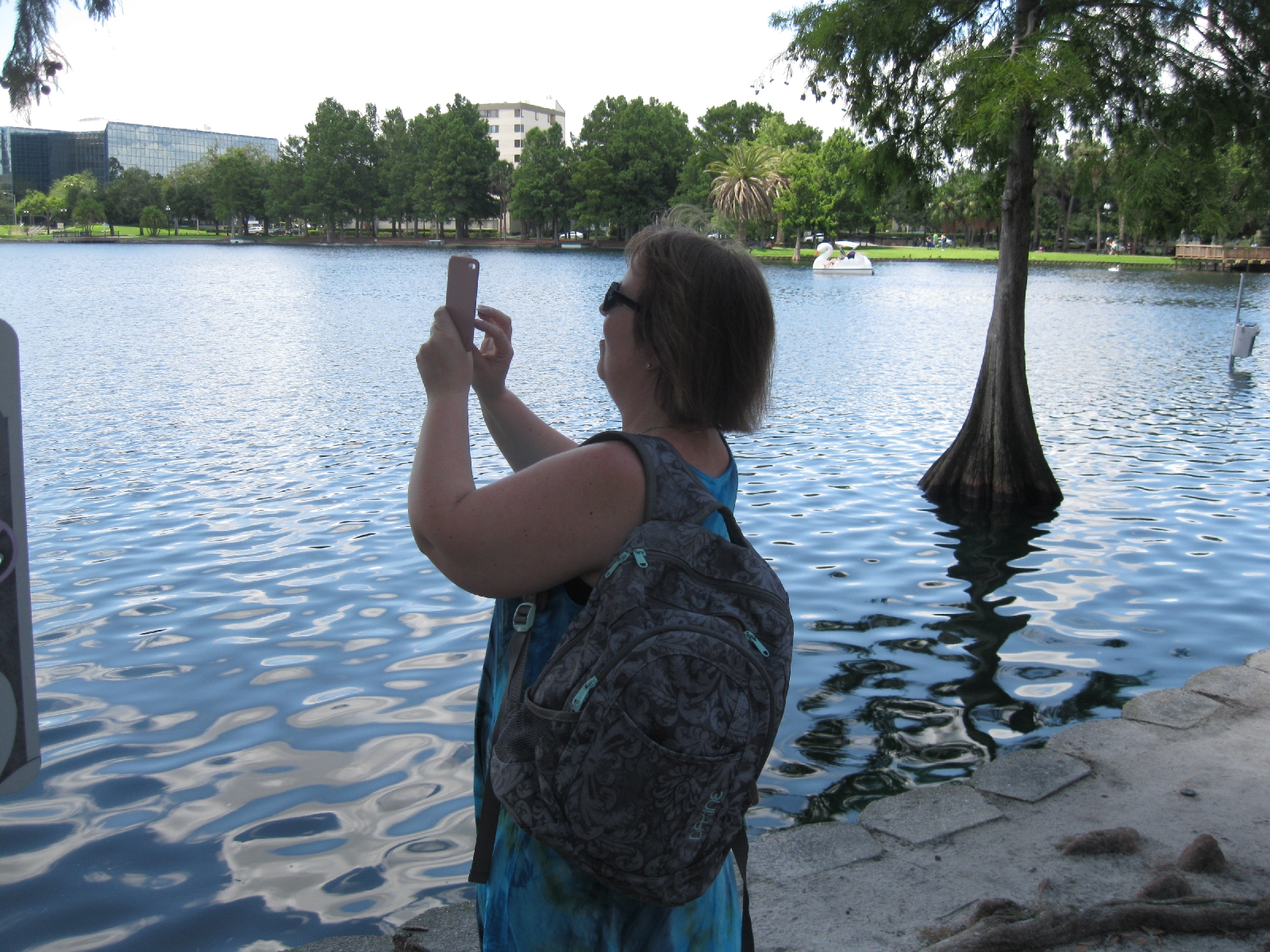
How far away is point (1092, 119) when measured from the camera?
347 inches

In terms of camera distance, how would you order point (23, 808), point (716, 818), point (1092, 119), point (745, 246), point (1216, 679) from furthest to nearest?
point (1092, 119), point (1216, 679), point (23, 808), point (745, 246), point (716, 818)

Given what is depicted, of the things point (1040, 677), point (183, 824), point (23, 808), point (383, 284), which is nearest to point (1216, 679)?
point (1040, 677)

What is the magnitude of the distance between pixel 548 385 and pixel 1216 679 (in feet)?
42.9

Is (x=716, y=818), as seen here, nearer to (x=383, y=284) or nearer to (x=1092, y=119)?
(x=1092, y=119)

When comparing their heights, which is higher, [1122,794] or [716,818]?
[716,818]

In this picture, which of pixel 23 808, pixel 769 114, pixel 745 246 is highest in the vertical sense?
pixel 769 114

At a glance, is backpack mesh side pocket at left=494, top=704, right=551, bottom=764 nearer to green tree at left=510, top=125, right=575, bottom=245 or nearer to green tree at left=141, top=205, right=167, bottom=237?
green tree at left=510, top=125, right=575, bottom=245

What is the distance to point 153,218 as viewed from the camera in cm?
10738

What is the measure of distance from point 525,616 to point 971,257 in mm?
81462

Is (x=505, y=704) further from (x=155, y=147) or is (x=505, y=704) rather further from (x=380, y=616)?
(x=155, y=147)

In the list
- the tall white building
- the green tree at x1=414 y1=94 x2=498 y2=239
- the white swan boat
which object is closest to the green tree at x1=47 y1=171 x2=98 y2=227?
the green tree at x1=414 y1=94 x2=498 y2=239

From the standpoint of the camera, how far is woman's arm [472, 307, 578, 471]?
1.97 metres

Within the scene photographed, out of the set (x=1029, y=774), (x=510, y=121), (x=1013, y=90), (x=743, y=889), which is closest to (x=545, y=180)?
(x=510, y=121)

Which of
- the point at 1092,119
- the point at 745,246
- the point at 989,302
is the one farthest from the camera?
the point at 989,302
